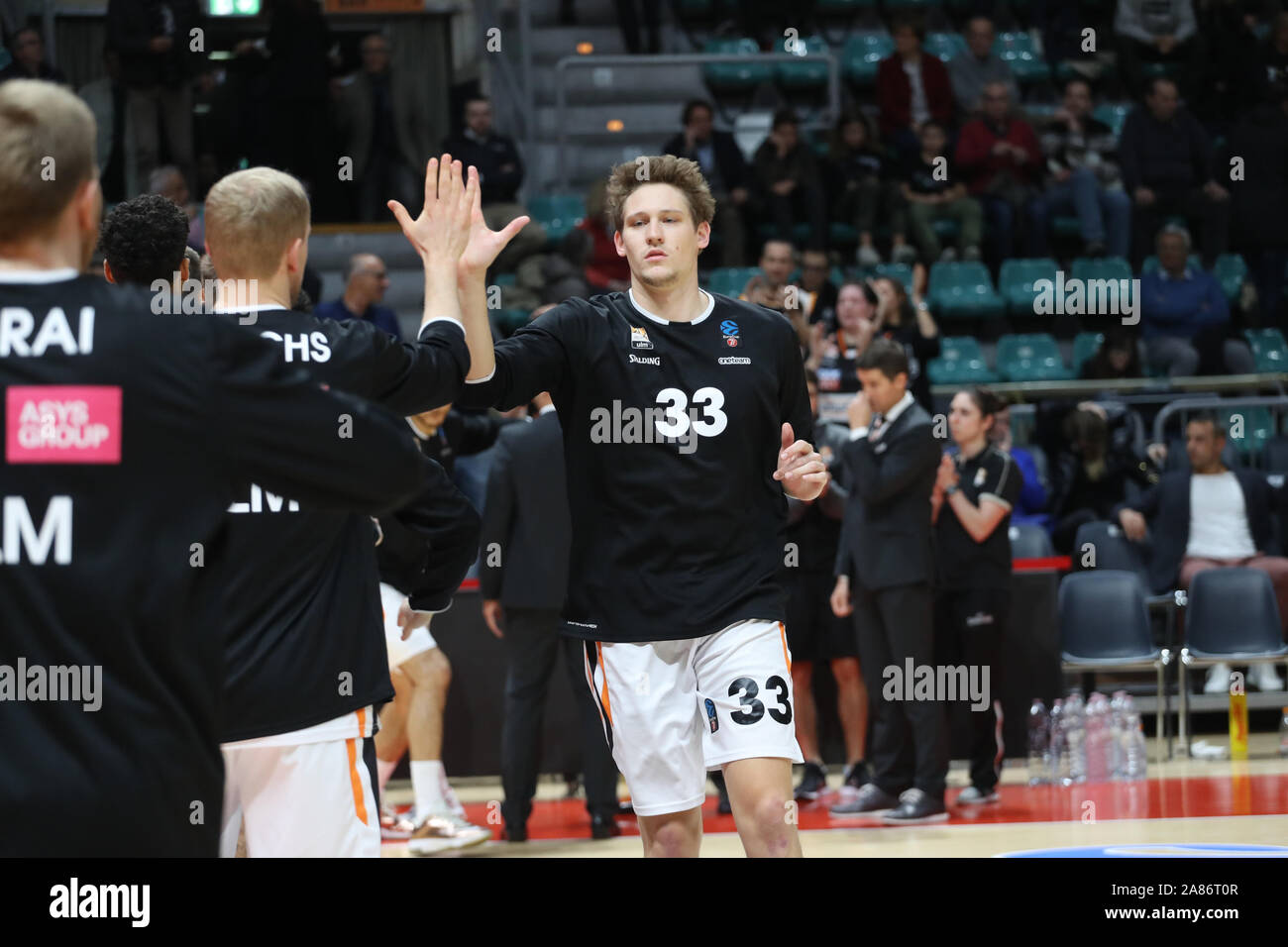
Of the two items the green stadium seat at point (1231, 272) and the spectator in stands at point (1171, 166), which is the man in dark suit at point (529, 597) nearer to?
the spectator in stands at point (1171, 166)

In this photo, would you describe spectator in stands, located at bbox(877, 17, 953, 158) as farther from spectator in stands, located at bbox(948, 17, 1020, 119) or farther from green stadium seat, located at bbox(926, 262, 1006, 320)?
green stadium seat, located at bbox(926, 262, 1006, 320)

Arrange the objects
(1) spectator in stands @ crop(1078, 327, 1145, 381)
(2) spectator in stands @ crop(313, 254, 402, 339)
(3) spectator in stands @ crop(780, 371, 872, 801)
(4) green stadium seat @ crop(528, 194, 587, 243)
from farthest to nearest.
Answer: (4) green stadium seat @ crop(528, 194, 587, 243)
(1) spectator in stands @ crop(1078, 327, 1145, 381)
(2) spectator in stands @ crop(313, 254, 402, 339)
(3) spectator in stands @ crop(780, 371, 872, 801)

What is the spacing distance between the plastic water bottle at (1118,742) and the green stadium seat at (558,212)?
659cm

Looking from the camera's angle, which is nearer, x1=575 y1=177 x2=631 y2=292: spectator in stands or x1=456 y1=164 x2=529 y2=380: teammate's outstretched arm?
x1=456 y1=164 x2=529 y2=380: teammate's outstretched arm

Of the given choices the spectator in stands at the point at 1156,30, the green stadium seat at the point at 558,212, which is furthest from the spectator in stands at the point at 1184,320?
the green stadium seat at the point at 558,212

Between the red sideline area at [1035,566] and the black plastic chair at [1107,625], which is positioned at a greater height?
the red sideline area at [1035,566]

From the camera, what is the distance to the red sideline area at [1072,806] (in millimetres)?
8234

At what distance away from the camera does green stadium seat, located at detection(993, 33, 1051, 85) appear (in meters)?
16.6

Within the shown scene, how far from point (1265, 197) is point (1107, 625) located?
618 centimetres

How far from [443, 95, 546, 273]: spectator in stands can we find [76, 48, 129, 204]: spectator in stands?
8.72 feet

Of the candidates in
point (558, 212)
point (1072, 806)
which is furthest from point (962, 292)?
point (1072, 806)

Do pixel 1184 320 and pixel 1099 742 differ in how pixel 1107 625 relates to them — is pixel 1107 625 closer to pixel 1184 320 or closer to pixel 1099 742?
pixel 1099 742

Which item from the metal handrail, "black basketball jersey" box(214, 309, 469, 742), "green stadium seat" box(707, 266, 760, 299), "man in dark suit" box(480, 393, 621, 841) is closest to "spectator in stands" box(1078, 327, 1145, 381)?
"green stadium seat" box(707, 266, 760, 299)
